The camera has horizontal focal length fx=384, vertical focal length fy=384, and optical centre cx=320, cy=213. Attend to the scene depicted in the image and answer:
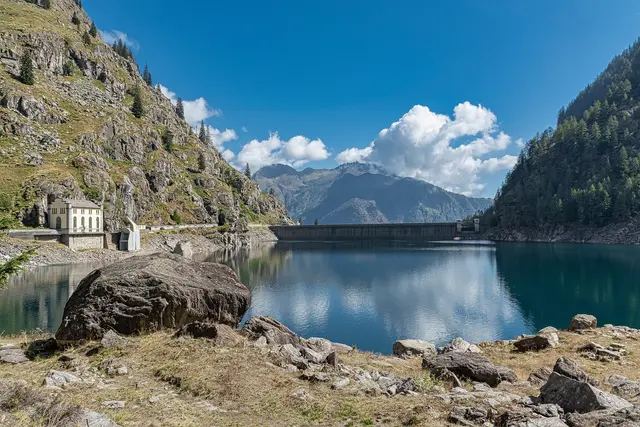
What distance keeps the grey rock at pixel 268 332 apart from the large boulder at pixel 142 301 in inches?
59.2

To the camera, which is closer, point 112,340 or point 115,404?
point 115,404

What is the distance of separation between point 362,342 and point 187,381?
2639 cm

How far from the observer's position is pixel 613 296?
56.6 metres

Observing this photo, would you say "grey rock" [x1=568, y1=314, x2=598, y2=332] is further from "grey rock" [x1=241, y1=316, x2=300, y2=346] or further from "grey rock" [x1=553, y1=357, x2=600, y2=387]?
"grey rock" [x1=241, y1=316, x2=300, y2=346]

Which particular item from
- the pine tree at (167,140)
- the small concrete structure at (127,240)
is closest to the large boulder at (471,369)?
the small concrete structure at (127,240)

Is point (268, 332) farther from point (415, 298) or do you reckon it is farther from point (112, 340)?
point (415, 298)

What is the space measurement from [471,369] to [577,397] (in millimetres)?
5489

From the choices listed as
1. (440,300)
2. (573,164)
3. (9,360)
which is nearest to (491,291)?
(440,300)

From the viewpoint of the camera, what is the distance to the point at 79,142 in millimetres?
133250

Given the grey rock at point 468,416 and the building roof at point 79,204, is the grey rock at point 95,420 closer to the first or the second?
the grey rock at point 468,416

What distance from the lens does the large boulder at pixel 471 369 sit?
16.4m

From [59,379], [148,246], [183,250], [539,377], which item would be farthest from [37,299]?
[148,246]

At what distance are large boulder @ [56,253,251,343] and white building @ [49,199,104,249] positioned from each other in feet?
291

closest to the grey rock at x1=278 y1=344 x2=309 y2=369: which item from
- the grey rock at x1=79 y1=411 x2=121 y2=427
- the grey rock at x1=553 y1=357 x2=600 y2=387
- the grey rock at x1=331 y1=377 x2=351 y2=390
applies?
the grey rock at x1=331 y1=377 x2=351 y2=390
